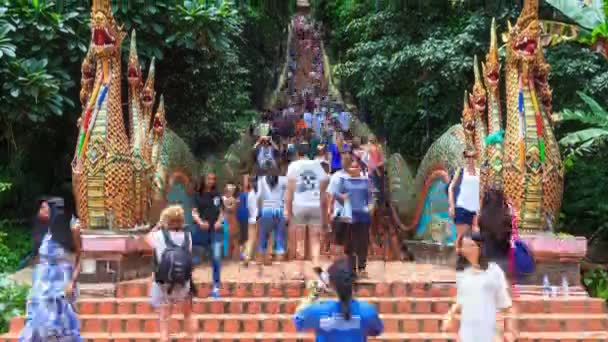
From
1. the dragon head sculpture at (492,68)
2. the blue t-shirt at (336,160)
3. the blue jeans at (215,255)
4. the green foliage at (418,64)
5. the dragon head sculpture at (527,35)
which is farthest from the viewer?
the green foliage at (418,64)

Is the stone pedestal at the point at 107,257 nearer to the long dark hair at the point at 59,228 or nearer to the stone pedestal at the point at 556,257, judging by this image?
the long dark hair at the point at 59,228

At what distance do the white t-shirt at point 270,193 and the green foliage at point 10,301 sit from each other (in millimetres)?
3155

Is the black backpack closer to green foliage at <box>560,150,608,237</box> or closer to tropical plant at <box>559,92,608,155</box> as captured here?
tropical plant at <box>559,92,608,155</box>

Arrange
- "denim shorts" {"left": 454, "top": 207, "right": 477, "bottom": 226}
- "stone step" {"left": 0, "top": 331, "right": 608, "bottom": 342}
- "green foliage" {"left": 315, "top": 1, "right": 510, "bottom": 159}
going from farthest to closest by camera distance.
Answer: "green foliage" {"left": 315, "top": 1, "right": 510, "bottom": 159}, "denim shorts" {"left": 454, "top": 207, "right": 477, "bottom": 226}, "stone step" {"left": 0, "top": 331, "right": 608, "bottom": 342}

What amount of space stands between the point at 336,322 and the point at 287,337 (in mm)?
3891

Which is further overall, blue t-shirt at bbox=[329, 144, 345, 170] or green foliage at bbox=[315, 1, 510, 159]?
green foliage at bbox=[315, 1, 510, 159]

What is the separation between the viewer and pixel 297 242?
534 inches

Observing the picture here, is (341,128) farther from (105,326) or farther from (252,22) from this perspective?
(105,326)

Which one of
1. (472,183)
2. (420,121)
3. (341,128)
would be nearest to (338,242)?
(472,183)

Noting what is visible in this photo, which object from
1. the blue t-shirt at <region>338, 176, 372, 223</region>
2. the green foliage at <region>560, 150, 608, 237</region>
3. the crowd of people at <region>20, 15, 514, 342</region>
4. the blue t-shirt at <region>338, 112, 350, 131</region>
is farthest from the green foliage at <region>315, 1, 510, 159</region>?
the blue t-shirt at <region>338, 176, 372, 223</region>

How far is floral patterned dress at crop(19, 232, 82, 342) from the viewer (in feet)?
23.1

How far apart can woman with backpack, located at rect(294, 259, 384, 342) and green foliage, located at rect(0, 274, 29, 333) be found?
20.2 feet

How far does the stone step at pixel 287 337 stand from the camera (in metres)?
8.78

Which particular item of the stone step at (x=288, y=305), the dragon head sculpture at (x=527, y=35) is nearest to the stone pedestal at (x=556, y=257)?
the stone step at (x=288, y=305)
